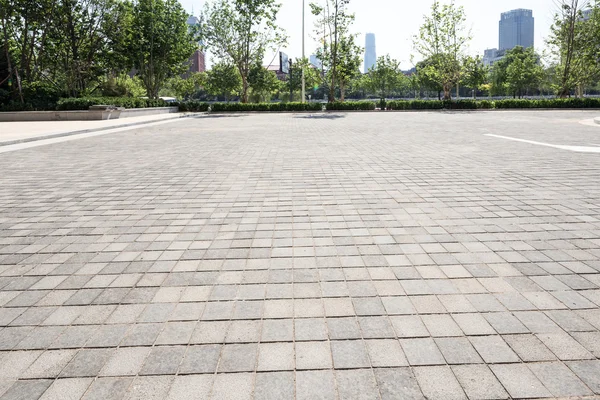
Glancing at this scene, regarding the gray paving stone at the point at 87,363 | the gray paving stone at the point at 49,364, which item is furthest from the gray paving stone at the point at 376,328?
the gray paving stone at the point at 49,364

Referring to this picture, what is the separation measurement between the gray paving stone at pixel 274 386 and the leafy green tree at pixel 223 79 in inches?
2289

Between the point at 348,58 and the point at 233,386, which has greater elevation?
the point at 348,58

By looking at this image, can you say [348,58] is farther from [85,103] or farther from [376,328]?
[376,328]

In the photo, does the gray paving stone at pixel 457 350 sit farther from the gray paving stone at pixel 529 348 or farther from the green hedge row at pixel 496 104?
the green hedge row at pixel 496 104

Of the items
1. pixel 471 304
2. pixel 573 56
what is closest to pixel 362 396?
pixel 471 304

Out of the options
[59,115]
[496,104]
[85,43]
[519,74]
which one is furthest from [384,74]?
[59,115]

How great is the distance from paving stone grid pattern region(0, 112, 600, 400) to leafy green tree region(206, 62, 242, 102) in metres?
53.5

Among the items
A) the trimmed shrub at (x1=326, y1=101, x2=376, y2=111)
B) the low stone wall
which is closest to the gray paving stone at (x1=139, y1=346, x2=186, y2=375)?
the low stone wall

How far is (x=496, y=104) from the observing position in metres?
39.5

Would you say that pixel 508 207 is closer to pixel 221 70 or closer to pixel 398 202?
pixel 398 202

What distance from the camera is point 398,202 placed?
615 centimetres

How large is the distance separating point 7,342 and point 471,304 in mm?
3286

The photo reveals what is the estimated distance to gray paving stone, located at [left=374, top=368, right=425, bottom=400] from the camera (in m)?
2.20

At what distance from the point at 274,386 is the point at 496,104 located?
43.0 metres
